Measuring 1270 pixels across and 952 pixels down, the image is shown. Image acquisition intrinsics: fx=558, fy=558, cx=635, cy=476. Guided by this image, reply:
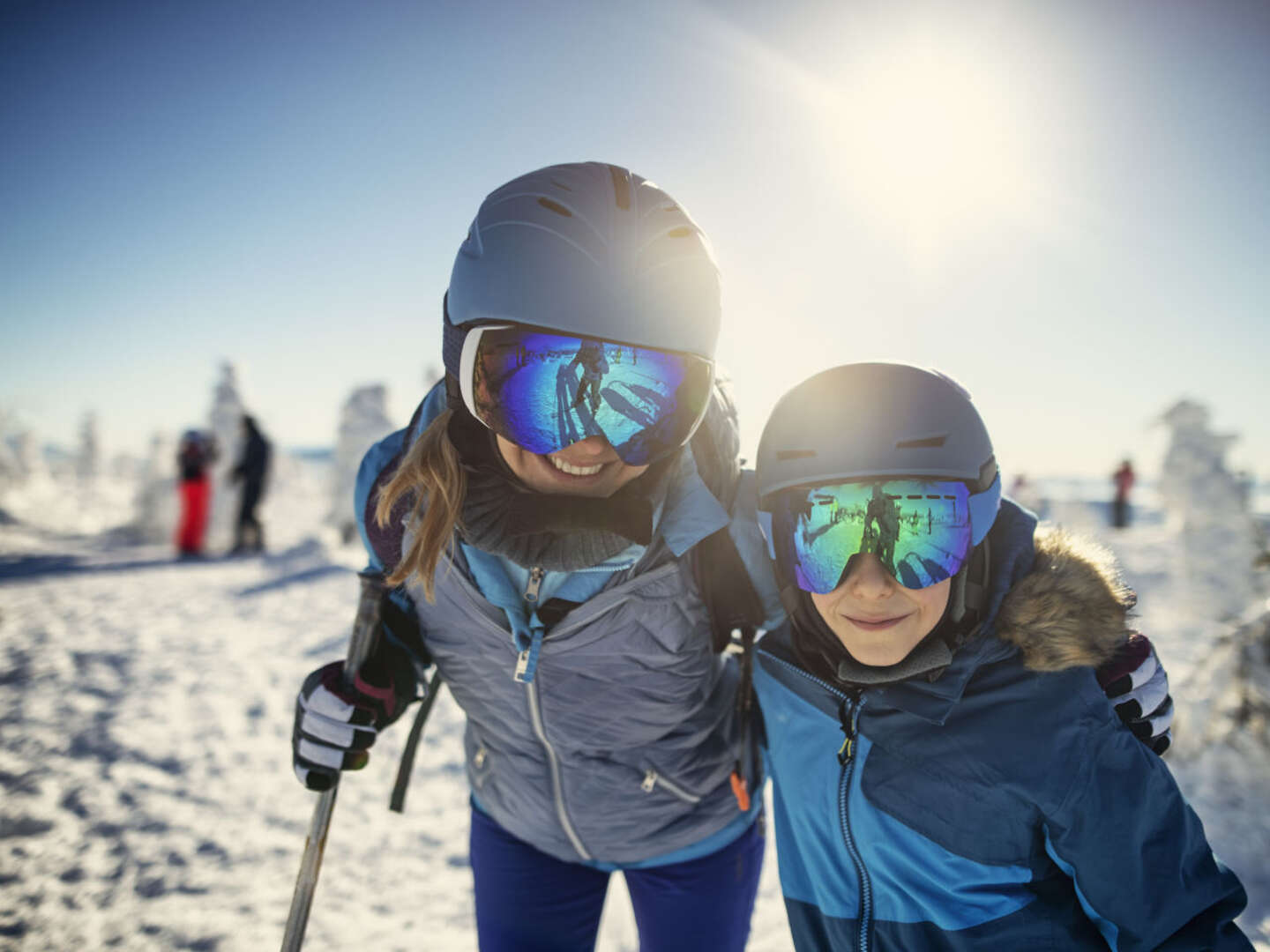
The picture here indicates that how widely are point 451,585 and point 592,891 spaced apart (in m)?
1.34

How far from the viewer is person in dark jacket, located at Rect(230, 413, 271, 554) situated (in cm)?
1179

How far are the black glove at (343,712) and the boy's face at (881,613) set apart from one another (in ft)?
5.15

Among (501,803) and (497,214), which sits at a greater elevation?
(497,214)

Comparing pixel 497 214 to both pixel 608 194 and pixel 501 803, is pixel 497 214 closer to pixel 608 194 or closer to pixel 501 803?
pixel 608 194

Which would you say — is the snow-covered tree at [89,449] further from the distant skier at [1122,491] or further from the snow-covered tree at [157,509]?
the distant skier at [1122,491]

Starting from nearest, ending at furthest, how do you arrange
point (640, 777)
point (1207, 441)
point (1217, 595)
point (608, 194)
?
point (608, 194), point (640, 777), point (1217, 595), point (1207, 441)

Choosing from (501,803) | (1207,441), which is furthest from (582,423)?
(1207,441)

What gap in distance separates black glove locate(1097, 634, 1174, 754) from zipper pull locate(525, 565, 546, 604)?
1.71 metres

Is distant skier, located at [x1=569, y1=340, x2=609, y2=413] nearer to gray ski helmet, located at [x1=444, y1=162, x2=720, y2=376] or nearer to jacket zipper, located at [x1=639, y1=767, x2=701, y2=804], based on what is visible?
gray ski helmet, located at [x1=444, y1=162, x2=720, y2=376]

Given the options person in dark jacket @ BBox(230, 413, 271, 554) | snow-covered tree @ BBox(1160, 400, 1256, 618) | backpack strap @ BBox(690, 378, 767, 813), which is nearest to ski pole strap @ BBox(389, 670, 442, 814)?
backpack strap @ BBox(690, 378, 767, 813)

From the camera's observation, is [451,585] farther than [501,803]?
No

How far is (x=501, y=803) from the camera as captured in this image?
2.10m

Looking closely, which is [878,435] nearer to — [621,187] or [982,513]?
[982,513]

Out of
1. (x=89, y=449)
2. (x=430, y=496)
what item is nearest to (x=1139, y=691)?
(x=430, y=496)
